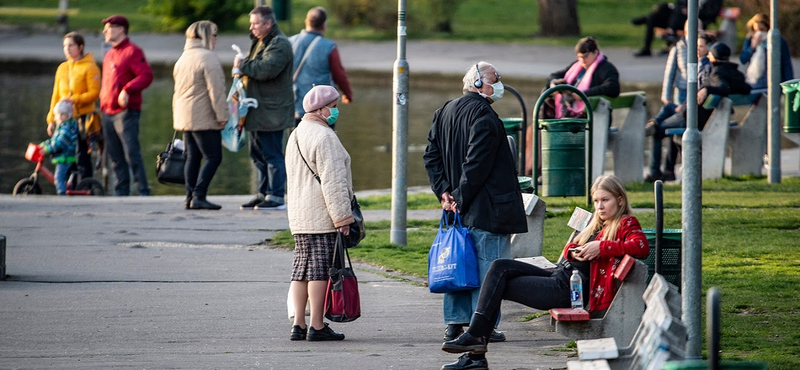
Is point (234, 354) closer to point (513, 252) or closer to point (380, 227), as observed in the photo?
point (513, 252)

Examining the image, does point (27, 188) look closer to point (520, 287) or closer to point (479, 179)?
point (479, 179)

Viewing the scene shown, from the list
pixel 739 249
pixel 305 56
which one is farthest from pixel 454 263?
pixel 305 56

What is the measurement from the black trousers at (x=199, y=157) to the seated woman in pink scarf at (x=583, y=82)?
342 centimetres

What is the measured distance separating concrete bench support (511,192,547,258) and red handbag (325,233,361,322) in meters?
1.69

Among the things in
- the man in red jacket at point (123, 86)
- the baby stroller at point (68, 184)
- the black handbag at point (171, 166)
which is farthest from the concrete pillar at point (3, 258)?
the baby stroller at point (68, 184)

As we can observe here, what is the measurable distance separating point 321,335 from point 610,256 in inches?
74.3

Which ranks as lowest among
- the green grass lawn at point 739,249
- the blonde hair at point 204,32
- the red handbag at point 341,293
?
the green grass lawn at point 739,249

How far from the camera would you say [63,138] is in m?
13.5

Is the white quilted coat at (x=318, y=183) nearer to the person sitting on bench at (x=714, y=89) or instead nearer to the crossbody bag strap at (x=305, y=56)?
the crossbody bag strap at (x=305, y=56)

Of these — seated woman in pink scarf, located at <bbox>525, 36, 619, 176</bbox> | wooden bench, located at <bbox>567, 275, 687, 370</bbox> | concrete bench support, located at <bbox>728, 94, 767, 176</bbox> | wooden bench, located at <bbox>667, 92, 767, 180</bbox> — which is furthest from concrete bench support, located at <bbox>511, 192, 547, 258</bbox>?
concrete bench support, located at <bbox>728, 94, 767, 176</bbox>

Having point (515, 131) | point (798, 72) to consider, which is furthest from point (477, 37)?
point (515, 131)

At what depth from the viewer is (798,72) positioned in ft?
80.1

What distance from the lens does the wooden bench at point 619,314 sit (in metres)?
6.45

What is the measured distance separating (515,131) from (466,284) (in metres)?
6.00
